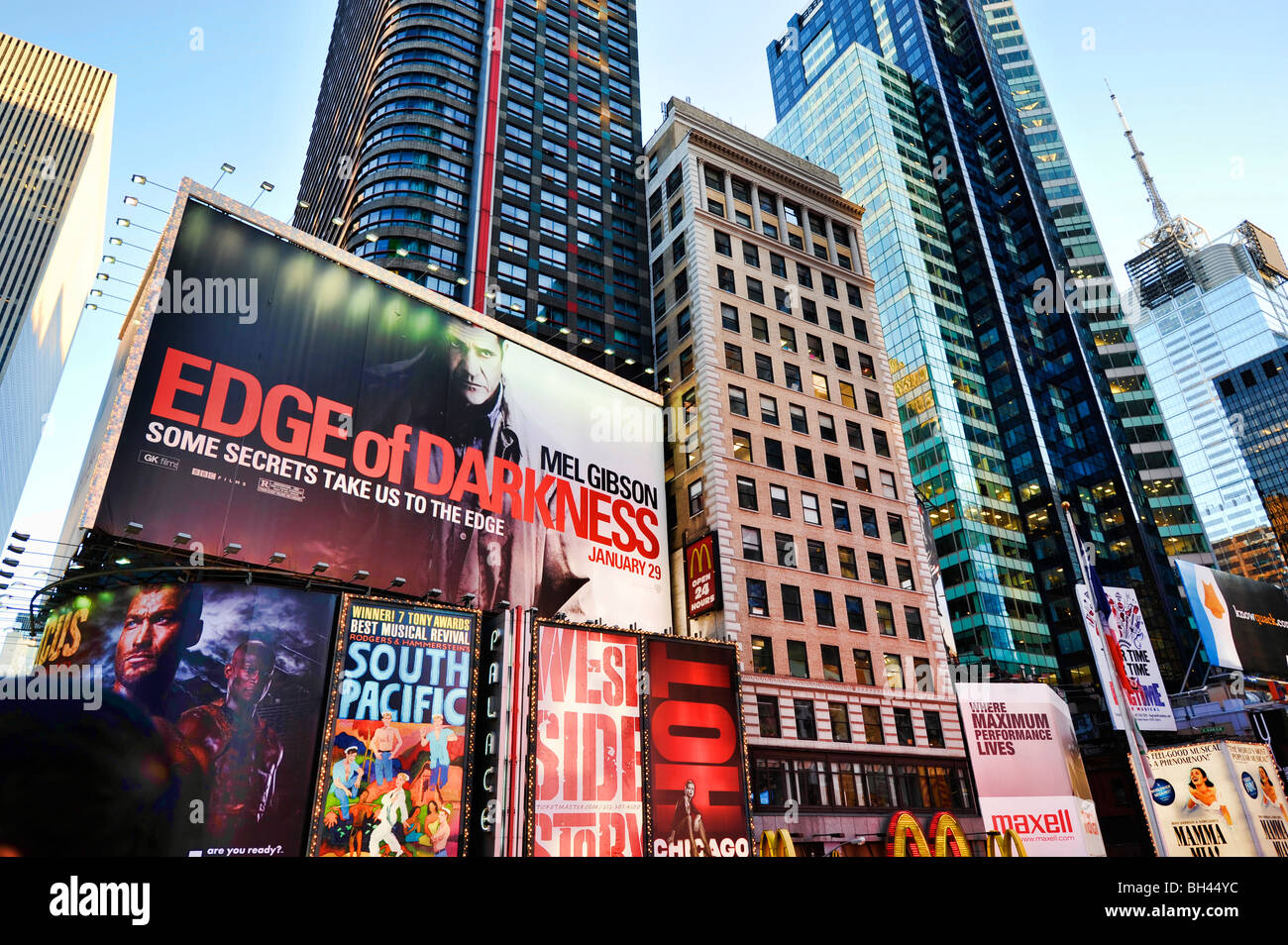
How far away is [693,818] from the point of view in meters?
39.0

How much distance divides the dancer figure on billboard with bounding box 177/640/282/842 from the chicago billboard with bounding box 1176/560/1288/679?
6393 centimetres

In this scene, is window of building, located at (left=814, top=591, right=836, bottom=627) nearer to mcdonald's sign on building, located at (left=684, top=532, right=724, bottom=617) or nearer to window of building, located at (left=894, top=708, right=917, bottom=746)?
window of building, located at (left=894, top=708, right=917, bottom=746)

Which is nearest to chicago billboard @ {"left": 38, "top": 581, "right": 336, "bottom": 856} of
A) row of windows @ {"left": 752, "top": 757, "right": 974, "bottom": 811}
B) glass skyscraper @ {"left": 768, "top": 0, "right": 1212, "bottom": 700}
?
row of windows @ {"left": 752, "top": 757, "right": 974, "bottom": 811}

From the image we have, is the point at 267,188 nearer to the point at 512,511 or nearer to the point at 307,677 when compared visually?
the point at 512,511

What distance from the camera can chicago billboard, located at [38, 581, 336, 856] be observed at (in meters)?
27.9

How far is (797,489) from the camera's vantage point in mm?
56625

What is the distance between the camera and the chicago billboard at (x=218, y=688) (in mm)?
27891

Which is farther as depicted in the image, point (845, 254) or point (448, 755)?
point (845, 254)

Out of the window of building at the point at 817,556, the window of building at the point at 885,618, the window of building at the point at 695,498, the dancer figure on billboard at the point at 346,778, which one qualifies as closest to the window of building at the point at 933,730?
the window of building at the point at 885,618

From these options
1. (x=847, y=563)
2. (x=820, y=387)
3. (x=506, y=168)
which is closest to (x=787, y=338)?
(x=820, y=387)

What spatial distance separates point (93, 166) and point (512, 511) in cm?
21369
